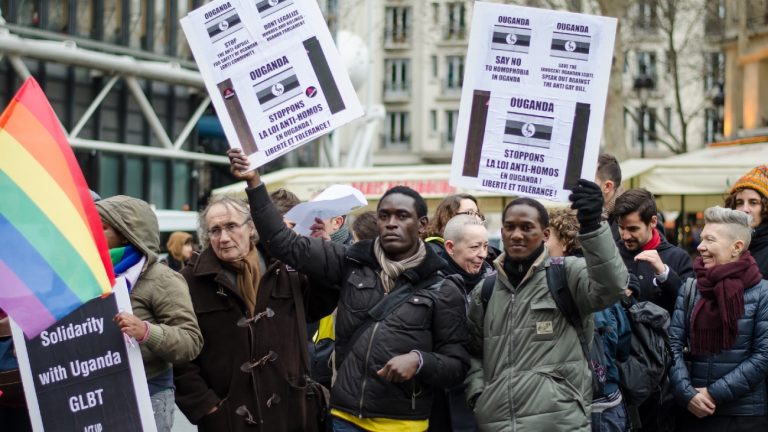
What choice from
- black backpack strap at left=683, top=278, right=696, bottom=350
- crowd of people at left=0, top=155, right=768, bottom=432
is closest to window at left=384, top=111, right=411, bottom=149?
black backpack strap at left=683, top=278, right=696, bottom=350

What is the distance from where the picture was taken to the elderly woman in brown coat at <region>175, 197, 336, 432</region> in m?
5.85

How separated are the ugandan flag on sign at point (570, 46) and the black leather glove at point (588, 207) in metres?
1.07

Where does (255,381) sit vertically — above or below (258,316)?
below

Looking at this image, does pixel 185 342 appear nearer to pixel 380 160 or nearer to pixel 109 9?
pixel 109 9

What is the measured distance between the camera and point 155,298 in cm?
568

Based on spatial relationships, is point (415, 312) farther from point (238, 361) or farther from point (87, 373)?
point (87, 373)

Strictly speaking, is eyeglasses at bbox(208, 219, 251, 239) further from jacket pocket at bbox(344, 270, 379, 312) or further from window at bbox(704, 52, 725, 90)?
window at bbox(704, 52, 725, 90)

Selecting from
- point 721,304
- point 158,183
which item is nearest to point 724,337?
point 721,304

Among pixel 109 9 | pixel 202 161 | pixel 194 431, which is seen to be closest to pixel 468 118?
pixel 194 431

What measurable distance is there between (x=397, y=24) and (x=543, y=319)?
62932 millimetres

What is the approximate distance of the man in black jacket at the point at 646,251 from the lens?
23.0ft

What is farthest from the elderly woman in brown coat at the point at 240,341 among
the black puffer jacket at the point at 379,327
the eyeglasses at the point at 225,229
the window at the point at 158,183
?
the window at the point at 158,183

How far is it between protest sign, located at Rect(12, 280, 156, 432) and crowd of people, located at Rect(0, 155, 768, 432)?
0.50 ft

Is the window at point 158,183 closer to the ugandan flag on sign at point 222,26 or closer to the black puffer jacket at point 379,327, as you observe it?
the ugandan flag on sign at point 222,26
